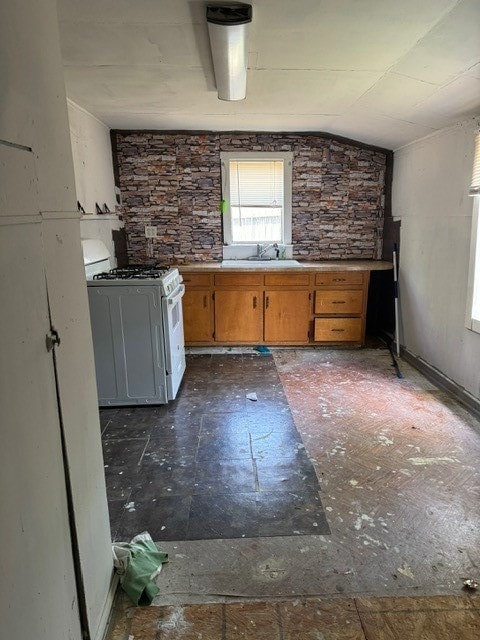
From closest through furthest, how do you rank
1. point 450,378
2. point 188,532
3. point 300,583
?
1. point 300,583
2. point 188,532
3. point 450,378

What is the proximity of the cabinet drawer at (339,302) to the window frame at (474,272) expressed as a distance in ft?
4.63

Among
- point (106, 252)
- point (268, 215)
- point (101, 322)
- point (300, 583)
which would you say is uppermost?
point (268, 215)

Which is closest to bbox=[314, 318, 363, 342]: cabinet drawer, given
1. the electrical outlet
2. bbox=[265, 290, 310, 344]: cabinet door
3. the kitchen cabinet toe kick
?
the kitchen cabinet toe kick

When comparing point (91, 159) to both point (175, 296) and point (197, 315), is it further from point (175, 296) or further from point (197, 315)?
point (197, 315)

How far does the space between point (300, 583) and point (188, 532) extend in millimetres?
558

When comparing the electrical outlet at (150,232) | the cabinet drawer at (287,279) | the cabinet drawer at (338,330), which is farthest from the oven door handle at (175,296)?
the cabinet drawer at (338,330)

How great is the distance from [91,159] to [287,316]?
2479 millimetres

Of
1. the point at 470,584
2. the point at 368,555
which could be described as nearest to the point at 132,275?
the point at 368,555

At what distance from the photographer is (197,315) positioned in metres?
4.48

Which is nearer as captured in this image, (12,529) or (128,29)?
(12,529)

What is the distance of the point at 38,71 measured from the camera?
109 cm

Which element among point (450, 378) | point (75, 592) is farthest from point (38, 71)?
point (450, 378)

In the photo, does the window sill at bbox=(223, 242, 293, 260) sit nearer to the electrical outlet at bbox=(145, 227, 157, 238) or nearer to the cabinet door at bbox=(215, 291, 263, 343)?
the cabinet door at bbox=(215, 291, 263, 343)

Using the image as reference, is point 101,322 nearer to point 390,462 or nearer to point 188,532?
point 188,532
